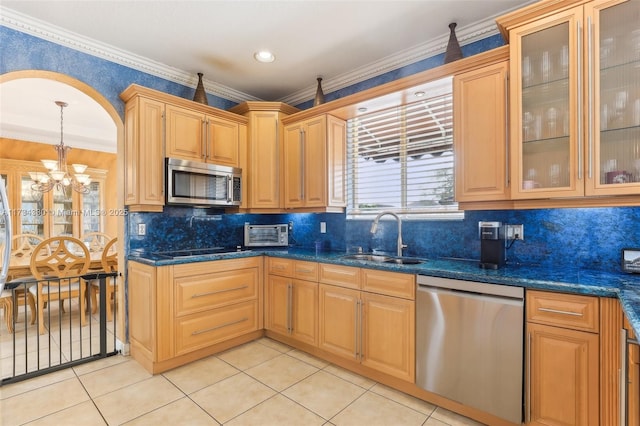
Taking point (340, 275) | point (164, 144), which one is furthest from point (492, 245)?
point (164, 144)

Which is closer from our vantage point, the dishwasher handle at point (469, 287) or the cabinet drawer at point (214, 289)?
the dishwasher handle at point (469, 287)

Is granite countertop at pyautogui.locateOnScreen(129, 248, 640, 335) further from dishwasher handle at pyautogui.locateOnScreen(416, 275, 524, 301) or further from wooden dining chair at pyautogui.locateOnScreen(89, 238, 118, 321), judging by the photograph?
wooden dining chair at pyautogui.locateOnScreen(89, 238, 118, 321)

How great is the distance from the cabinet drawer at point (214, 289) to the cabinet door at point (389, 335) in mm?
1208

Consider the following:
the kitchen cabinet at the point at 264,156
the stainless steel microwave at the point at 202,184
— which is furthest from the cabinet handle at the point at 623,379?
the stainless steel microwave at the point at 202,184

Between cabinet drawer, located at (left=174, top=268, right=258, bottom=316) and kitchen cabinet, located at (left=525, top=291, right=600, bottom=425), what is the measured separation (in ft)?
7.37

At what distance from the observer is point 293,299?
2902 mm

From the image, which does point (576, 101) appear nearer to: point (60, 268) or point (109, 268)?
point (109, 268)

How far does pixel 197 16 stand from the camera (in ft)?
7.71

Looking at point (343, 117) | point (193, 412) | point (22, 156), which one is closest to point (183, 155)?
point (343, 117)

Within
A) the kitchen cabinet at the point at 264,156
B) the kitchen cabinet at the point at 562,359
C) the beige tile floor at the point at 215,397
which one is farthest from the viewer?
the kitchen cabinet at the point at 264,156

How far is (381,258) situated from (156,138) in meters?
2.24

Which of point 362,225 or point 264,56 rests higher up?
point 264,56

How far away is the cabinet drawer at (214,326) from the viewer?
8.58 ft

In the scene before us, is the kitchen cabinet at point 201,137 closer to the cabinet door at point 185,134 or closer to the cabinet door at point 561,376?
the cabinet door at point 185,134
